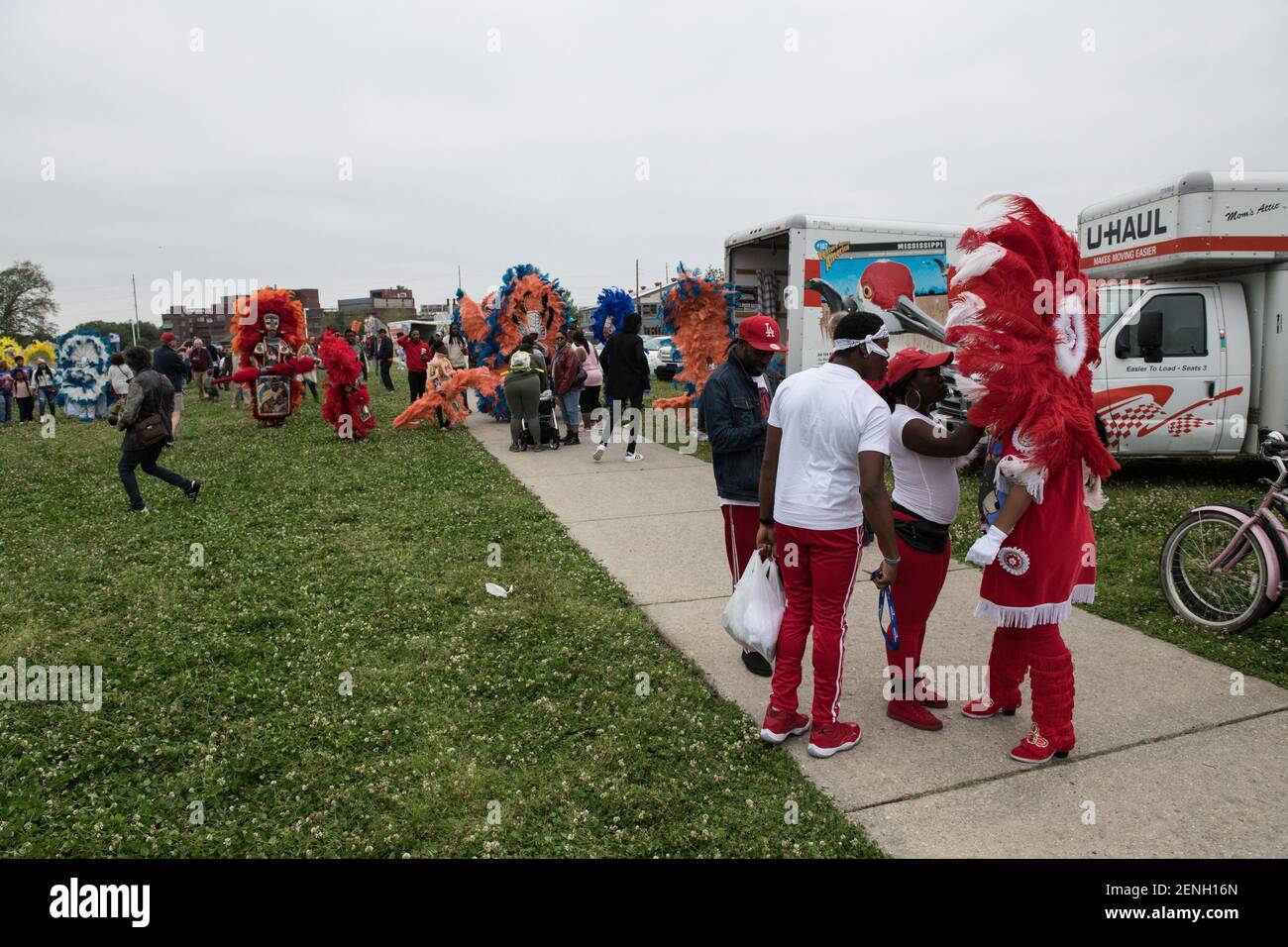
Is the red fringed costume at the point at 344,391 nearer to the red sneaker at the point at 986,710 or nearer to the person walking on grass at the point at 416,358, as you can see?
the person walking on grass at the point at 416,358

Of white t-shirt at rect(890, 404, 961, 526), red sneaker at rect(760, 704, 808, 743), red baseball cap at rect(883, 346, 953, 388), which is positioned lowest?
red sneaker at rect(760, 704, 808, 743)

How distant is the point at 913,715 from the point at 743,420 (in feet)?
5.58

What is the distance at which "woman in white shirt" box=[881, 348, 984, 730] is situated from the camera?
3.65 metres

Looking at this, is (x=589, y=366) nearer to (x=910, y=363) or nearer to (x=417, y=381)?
(x=417, y=381)

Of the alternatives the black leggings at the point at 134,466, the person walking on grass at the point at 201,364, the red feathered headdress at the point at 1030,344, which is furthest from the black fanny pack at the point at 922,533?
the person walking on grass at the point at 201,364

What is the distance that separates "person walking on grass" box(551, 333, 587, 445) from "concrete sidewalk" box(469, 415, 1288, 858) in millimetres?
7109

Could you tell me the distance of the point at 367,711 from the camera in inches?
166

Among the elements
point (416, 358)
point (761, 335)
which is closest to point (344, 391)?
point (416, 358)

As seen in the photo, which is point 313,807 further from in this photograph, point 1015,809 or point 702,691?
point 1015,809

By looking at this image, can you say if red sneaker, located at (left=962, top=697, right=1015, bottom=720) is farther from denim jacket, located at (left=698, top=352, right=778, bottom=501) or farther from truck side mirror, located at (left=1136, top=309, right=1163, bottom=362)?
truck side mirror, located at (left=1136, top=309, right=1163, bottom=362)

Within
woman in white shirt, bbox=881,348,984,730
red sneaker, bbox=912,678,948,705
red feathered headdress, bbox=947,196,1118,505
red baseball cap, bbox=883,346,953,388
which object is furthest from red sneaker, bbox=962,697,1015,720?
red baseball cap, bbox=883,346,953,388

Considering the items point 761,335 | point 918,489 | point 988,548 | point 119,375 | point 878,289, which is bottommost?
point 988,548
